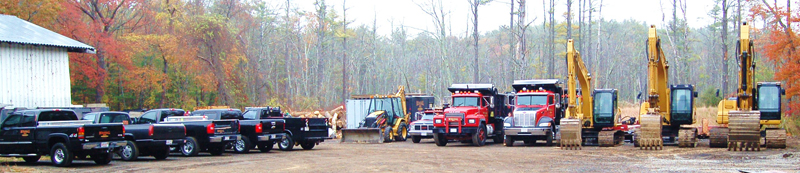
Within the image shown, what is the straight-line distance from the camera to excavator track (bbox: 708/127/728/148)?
2261cm

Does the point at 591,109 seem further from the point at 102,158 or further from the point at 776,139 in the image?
the point at 102,158

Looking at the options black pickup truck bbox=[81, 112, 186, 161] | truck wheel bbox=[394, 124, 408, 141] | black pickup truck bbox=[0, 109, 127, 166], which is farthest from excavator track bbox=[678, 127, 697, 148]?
black pickup truck bbox=[0, 109, 127, 166]

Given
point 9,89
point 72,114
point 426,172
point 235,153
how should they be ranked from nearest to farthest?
point 426,172, point 72,114, point 235,153, point 9,89

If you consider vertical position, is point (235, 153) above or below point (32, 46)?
below

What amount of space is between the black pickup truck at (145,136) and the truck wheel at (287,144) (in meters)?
4.84

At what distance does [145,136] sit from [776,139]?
18.1m

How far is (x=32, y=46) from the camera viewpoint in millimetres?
25781

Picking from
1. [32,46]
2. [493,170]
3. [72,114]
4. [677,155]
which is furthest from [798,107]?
[32,46]

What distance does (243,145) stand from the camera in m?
21.1

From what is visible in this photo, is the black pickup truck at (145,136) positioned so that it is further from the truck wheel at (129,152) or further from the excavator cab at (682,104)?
the excavator cab at (682,104)

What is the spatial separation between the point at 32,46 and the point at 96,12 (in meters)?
18.4

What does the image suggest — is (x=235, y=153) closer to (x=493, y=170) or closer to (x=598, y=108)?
(x=493, y=170)

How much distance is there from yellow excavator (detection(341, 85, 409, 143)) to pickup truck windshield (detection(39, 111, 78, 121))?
14.5m

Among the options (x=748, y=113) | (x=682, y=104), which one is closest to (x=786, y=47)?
(x=682, y=104)
